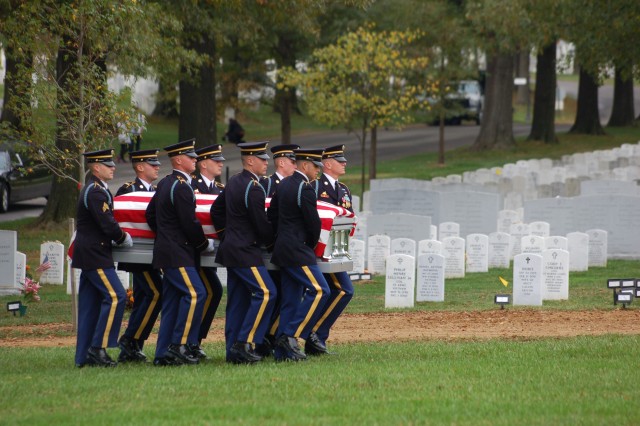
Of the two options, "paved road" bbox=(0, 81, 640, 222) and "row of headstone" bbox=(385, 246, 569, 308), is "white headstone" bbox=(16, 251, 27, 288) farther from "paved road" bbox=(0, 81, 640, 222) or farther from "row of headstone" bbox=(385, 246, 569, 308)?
"paved road" bbox=(0, 81, 640, 222)

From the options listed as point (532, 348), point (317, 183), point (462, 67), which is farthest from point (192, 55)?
point (462, 67)

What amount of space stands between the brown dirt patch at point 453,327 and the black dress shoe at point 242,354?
192 cm

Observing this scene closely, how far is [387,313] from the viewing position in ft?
46.6

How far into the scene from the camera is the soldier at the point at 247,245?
967 centimetres

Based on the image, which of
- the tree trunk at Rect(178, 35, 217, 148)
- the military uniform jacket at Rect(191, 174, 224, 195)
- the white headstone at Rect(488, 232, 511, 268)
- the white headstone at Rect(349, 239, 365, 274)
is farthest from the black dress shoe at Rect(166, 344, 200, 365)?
the tree trunk at Rect(178, 35, 217, 148)

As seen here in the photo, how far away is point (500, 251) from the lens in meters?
18.7

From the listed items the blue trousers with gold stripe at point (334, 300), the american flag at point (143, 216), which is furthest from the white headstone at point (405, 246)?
the american flag at point (143, 216)

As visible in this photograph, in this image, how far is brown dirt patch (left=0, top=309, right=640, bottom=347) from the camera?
1195cm

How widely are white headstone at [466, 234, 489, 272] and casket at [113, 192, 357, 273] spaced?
8.14 metres

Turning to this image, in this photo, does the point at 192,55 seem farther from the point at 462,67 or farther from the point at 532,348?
the point at 462,67

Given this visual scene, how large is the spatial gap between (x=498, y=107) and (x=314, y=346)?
30.3 meters

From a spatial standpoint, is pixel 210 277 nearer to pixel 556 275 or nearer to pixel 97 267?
pixel 97 267

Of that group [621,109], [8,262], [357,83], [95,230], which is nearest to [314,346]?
[95,230]

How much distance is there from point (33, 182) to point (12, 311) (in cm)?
1366
